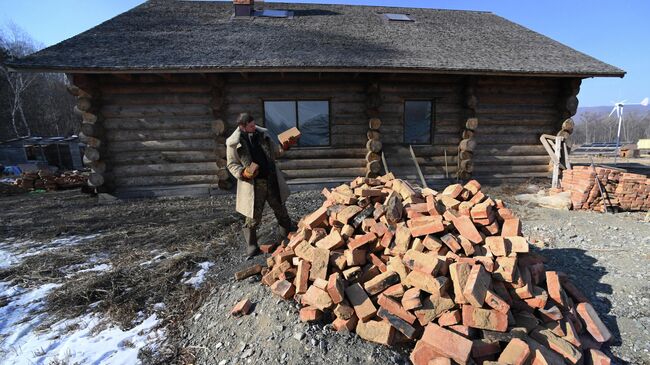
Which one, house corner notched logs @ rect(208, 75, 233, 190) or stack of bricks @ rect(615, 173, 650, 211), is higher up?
house corner notched logs @ rect(208, 75, 233, 190)

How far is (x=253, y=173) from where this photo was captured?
3455 mm

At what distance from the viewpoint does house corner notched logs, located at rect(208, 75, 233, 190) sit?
7.17 metres

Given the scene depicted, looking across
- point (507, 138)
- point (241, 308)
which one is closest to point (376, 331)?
point (241, 308)

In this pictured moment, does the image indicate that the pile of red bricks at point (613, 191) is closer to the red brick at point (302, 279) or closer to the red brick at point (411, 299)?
the red brick at point (411, 299)

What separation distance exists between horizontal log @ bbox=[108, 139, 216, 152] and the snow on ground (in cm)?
470

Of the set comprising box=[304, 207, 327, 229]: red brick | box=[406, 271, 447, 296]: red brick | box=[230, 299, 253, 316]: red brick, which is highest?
box=[304, 207, 327, 229]: red brick

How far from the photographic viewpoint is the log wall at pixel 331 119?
7.30 metres

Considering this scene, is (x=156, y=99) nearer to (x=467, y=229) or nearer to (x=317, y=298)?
(x=317, y=298)

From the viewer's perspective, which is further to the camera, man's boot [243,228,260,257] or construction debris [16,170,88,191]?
construction debris [16,170,88,191]

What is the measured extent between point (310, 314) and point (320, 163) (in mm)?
5734

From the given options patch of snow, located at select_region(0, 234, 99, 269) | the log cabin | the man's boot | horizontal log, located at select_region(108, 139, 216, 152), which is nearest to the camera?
the man's boot

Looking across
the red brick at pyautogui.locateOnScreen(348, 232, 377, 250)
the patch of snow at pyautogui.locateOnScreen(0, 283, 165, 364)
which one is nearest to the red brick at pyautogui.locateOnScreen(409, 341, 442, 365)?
the red brick at pyautogui.locateOnScreen(348, 232, 377, 250)

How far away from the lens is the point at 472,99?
25.8 ft

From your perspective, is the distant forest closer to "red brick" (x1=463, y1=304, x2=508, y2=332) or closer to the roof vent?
the roof vent
